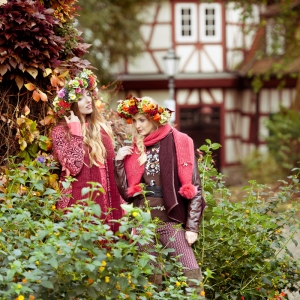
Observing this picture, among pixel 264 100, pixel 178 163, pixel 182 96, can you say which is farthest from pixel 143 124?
pixel 264 100

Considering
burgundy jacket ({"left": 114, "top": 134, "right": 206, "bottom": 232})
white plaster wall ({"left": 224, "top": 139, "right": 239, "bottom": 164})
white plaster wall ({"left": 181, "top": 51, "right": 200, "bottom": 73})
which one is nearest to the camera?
burgundy jacket ({"left": 114, "top": 134, "right": 206, "bottom": 232})

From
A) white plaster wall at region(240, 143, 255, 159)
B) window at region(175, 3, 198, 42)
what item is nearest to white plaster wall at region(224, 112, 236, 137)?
white plaster wall at region(240, 143, 255, 159)

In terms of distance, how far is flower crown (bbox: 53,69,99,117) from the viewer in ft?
15.5

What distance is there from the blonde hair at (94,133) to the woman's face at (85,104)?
33 mm

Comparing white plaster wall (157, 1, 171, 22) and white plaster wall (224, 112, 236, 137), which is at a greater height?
white plaster wall (157, 1, 171, 22)

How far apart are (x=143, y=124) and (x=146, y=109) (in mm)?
123

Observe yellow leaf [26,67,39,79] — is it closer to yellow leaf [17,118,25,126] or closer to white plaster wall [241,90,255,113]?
yellow leaf [17,118,25,126]

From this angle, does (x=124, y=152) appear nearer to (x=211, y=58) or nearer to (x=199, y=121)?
(x=211, y=58)

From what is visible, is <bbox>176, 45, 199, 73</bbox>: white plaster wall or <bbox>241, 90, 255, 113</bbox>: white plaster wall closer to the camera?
<bbox>176, 45, 199, 73</bbox>: white plaster wall

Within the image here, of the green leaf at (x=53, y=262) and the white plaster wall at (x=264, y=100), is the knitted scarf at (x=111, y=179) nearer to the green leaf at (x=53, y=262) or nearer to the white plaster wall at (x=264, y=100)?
the green leaf at (x=53, y=262)

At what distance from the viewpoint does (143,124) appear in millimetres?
4453

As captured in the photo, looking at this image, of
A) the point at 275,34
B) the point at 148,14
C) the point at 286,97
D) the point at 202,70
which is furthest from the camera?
the point at 202,70

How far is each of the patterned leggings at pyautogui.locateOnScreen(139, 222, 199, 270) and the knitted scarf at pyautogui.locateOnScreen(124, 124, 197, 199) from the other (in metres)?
0.22

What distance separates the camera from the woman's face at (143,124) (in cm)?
445
